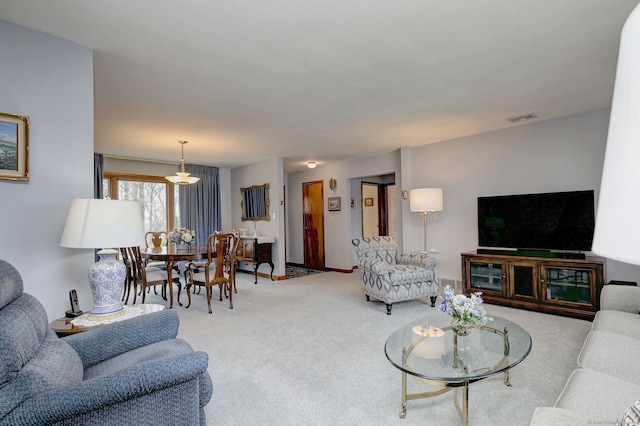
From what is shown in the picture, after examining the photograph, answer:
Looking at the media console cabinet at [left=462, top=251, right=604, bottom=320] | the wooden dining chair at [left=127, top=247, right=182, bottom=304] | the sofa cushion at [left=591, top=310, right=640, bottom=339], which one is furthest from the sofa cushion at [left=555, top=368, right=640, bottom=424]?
the wooden dining chair at [left=127, top=247, right=182, bottom=304]

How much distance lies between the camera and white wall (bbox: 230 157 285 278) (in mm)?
6504

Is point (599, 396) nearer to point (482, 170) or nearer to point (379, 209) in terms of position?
point (482, 170)

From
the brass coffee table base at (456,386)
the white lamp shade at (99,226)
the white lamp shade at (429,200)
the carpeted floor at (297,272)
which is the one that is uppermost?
the white lamp shade at (429,200)

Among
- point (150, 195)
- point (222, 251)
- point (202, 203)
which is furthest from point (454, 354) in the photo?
point (150, 195)

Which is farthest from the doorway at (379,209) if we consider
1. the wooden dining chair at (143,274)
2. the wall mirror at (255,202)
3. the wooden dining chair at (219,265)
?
the wooden dining chair at (143,274)

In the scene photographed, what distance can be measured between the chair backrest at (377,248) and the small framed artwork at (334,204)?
2475 mm

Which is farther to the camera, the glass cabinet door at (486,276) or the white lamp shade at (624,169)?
the glass cabinet door at (486,276)

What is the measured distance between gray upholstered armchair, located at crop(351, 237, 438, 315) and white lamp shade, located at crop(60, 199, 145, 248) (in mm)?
2923

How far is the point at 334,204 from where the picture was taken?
7.33 meters

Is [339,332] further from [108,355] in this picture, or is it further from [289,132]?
[289,132]

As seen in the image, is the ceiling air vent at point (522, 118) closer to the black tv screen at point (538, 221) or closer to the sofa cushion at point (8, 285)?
the black tv screen at point (538, 221)

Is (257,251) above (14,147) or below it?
below

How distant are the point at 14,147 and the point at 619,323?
4.08 meters

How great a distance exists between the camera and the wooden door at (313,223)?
7.68 metres
